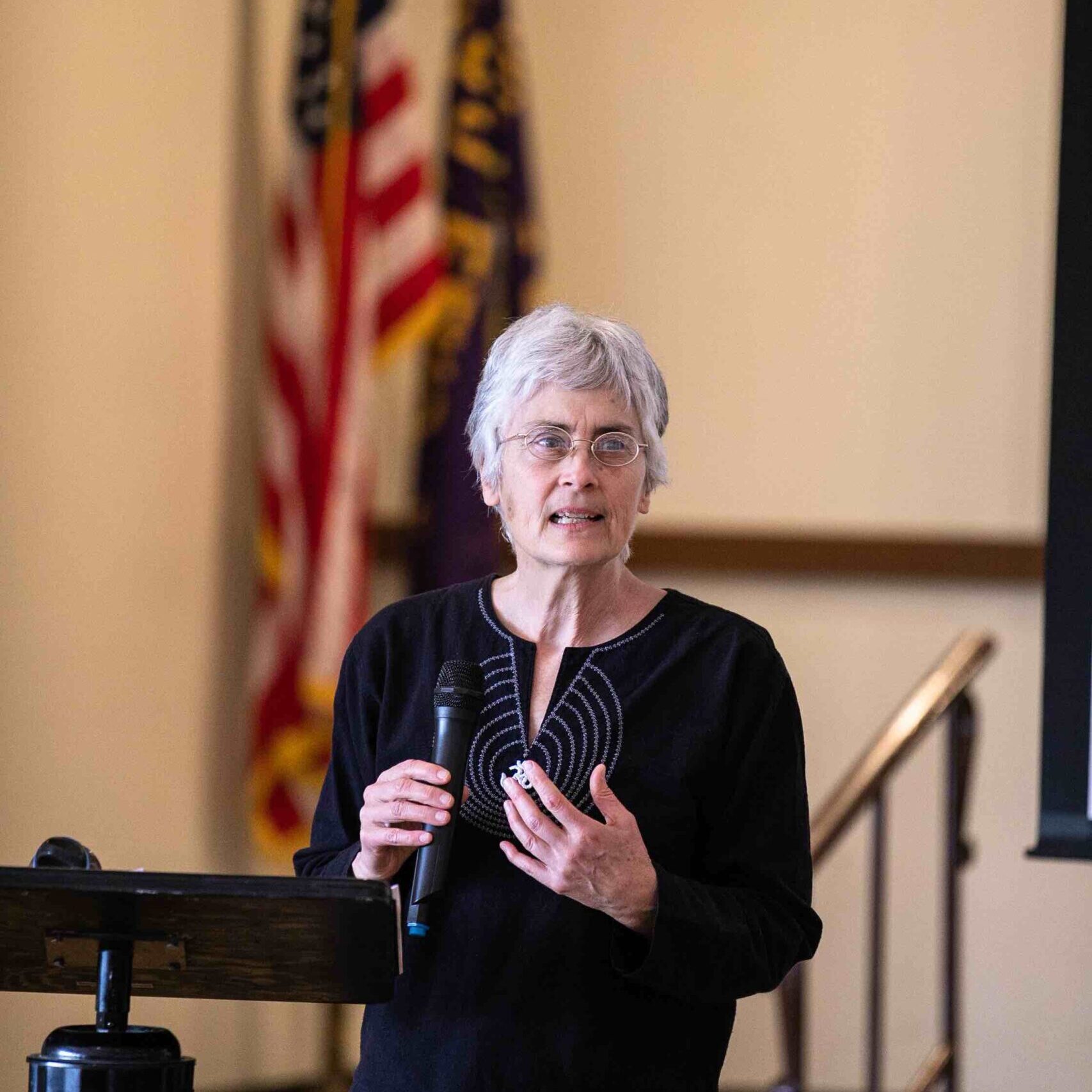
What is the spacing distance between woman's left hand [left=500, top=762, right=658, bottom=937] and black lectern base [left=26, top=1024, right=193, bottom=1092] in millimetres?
395

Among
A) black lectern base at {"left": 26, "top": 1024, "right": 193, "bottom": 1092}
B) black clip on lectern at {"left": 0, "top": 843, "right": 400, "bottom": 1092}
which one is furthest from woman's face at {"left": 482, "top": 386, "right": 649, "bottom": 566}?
black lectern base at {"left": 26, "top": 1024, "right": 193, "bottom": 1092}

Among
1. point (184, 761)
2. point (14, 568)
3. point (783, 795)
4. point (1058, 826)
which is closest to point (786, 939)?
point (783, 795)

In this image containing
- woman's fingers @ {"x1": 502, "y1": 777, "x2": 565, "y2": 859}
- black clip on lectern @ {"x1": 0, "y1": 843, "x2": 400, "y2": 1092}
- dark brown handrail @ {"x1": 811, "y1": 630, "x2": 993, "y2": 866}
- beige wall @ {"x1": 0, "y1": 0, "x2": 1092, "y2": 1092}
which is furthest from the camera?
beige wall @ {"x1": 0, "y1": 0, "x2": 1092, "y2": 1092}

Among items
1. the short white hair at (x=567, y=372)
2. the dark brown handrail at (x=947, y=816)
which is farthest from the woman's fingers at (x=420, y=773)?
the dark brown handrail at (x=947, y=816)

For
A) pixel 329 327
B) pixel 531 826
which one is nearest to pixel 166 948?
pixel 531 826

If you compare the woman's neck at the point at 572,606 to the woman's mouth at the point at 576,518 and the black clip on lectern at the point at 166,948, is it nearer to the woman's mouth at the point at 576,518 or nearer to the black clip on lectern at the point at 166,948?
the woman's mouth at the point at 576,518

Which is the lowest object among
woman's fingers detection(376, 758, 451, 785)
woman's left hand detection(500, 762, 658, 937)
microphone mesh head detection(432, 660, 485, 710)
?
woman's left hand detection(500, 762, 658, 937)

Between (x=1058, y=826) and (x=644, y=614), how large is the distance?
1.03 m

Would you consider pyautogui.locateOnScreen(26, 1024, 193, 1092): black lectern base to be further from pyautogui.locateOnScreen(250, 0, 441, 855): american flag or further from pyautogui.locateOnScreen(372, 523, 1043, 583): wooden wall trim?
pyautogui.locateOnScreen(372, 523, 1043, 583): wooden wall trim

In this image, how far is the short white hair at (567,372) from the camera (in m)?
1.95

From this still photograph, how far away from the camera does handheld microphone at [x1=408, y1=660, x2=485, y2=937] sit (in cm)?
176

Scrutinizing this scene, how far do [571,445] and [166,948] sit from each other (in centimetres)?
70

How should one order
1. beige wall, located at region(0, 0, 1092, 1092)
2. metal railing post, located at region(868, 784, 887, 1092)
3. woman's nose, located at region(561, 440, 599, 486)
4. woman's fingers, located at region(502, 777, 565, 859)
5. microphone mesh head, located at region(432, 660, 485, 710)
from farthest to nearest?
beige wall, located at region(0, 0, 1092, 1092) → metal railing post, located at region(868, 784, 887, 1092) → woman's nose, located at region(561, 440, 599, 486) → microphone mesh head, located at region(432, 660, 485, 710) → woman's fingers, located at region(502, 777, 565, 859)

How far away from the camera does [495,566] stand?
4676 millimetres
